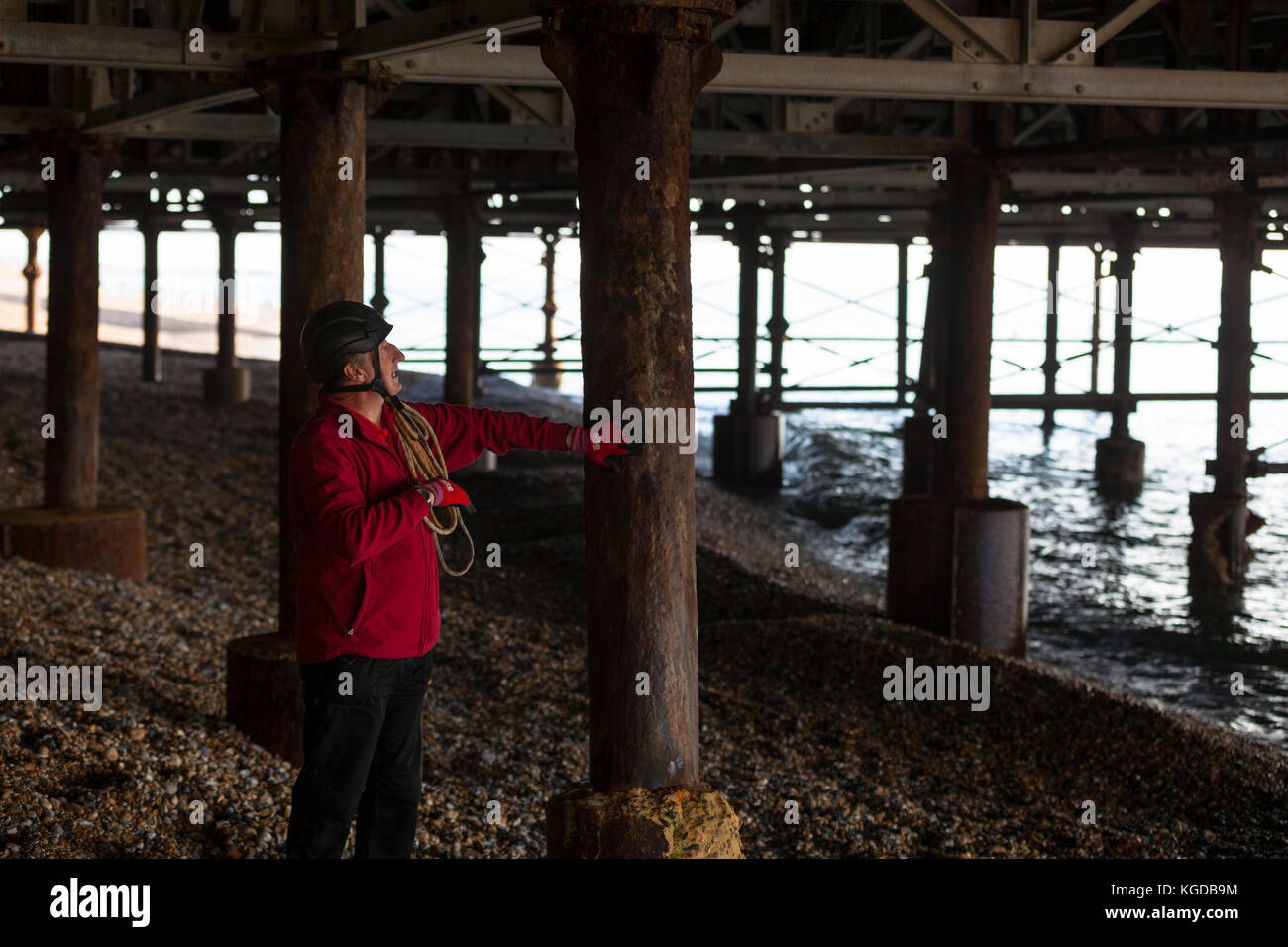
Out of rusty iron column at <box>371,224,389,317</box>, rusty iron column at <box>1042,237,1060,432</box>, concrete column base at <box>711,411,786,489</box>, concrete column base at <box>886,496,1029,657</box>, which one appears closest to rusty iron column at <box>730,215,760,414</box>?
concrete column base at <box>711,411,786,489</box>

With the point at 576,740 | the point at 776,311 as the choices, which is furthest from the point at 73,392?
the point at 776,311

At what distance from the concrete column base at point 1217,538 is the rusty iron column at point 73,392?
10067 mm

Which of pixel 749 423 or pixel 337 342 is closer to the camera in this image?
pixel 337 342

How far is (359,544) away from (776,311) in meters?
19.4

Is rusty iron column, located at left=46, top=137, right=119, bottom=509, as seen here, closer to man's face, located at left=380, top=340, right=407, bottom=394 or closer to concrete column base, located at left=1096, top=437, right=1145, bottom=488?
man's face, located at left=380, top=340, right=407, bottom=394

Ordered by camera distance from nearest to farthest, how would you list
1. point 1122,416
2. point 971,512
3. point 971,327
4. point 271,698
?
point 271,698
point 971,512
point 971,327
point 1122,416

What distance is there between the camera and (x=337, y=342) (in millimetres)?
3799

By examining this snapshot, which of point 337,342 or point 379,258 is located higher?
point 379,258

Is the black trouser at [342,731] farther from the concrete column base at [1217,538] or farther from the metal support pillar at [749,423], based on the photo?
the metal support pillar at [749,423]

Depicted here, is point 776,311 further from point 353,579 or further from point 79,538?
point 353,579

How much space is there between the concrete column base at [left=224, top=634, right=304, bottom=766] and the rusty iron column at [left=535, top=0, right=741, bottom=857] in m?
2.72
